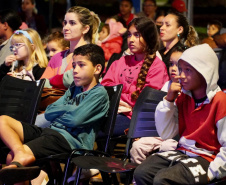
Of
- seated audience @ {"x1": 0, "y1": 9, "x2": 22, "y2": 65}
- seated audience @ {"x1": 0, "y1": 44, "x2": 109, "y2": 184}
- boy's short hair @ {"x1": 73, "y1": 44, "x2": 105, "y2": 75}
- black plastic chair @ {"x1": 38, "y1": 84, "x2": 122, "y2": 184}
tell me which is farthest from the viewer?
seated audience @ {"x1": 0, "y1": 9, "x2": 22, "y2": 65}

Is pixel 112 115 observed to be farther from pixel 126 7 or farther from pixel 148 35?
pixel 126 7

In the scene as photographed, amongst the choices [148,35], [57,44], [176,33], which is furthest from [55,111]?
[57,44]

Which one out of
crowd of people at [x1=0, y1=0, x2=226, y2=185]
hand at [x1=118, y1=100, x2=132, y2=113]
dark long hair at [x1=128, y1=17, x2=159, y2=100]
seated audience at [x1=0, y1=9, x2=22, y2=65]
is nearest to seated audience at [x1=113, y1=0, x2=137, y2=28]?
seated audience at [x1=0, y1=9, x2=22, y2=65]

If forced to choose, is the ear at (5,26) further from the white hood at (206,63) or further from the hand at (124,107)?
the white hood at (206,63)

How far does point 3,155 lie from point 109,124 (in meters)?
0.97

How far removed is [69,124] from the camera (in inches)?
160

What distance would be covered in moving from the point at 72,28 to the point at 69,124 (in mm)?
1526

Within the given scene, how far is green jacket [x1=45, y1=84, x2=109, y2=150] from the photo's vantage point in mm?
4043

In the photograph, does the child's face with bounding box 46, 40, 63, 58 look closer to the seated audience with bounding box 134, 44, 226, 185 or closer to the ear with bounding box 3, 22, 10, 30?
the ear with bounding box 3, 22, 10, 30

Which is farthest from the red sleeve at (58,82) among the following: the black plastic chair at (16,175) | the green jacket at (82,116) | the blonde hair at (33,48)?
the black plastic chair at (16,175)

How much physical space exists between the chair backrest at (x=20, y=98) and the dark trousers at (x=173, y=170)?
1.35 metres

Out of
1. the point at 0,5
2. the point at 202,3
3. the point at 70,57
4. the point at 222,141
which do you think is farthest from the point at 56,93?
the point at 202,3

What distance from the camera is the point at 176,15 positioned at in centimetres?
536

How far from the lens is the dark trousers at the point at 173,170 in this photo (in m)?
3.23
